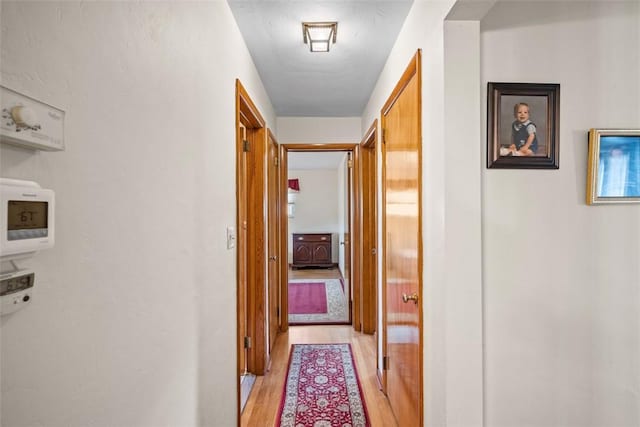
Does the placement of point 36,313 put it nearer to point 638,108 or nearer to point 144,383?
point 144,383

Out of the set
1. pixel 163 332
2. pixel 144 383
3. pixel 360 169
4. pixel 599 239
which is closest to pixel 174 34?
pixel 163 332

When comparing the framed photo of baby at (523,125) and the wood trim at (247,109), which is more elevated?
the wood trim at (247,109)

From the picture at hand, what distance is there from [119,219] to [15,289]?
12.7 inches

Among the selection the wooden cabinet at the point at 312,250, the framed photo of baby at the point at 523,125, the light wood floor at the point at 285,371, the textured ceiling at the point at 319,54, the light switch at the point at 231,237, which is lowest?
the light wood floor at the point at 285,371

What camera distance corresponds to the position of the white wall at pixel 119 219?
1.95 ft

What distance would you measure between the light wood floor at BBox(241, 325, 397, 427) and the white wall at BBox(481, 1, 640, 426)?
1.14 metres

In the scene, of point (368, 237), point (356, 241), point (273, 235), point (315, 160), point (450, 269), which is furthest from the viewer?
point (315, 160)

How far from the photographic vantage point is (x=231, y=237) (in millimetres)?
1830

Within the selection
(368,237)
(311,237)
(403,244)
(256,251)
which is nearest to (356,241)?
(368,237)

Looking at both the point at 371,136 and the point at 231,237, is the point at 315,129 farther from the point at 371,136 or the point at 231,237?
the point at 231,237

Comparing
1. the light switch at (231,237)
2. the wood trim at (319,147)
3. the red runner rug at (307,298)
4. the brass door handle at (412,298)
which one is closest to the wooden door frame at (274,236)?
the wood trim at (319,147)

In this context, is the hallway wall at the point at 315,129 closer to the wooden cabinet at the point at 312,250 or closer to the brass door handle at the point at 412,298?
the brass door handle at the point at 412,298

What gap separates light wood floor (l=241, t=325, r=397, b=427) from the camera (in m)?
2.31

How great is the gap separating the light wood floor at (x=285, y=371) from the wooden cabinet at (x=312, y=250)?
3661mm
